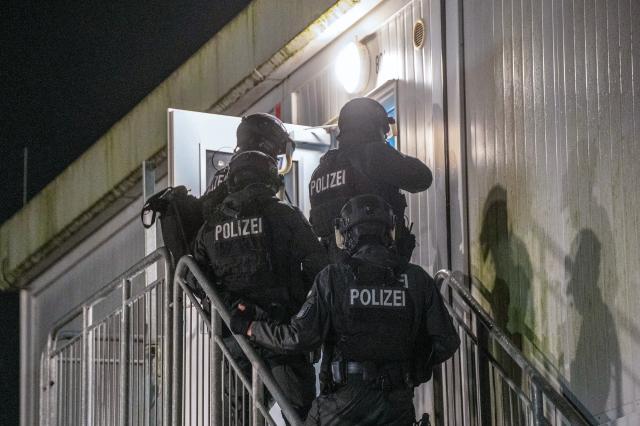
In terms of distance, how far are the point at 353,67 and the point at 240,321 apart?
138 inches

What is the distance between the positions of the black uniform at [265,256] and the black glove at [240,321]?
35 centimetres

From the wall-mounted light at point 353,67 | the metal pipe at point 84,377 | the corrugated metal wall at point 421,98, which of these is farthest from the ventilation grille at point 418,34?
the metal pipe at point 84,377

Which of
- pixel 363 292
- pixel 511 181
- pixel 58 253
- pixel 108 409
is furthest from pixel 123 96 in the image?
pixel 363 292

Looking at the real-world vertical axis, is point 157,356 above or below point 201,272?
below

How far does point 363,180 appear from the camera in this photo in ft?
18.9

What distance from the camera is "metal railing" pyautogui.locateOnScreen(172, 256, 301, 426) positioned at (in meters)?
4.97

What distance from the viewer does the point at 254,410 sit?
497 centimetres

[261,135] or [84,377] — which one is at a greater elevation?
[261,135]

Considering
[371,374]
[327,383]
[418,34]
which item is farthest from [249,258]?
[418,34]

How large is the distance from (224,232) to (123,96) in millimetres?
9417

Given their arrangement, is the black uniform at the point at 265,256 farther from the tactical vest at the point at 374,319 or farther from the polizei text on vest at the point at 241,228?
the tactical vest at the point at 374,319

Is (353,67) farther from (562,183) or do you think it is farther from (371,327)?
(371,327)

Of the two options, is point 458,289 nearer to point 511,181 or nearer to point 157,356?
point 511,181

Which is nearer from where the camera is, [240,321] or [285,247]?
[240,321]
